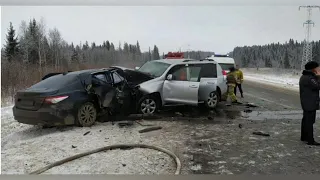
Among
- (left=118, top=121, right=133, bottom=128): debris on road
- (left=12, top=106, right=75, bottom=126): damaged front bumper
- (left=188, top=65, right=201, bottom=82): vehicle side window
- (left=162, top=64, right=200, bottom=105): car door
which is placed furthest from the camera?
(left=188, top=65, right=201, bottom=82): vehicle side window

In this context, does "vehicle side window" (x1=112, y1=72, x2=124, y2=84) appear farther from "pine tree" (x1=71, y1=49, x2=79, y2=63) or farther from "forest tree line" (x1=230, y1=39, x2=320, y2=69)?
"forest tree line" (x1=230, y1=39, x2=320, y2=69)

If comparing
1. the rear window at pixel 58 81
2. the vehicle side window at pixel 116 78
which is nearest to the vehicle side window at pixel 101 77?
the vehicle side window at pixel 116 78

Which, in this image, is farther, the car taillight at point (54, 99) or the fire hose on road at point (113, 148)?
the car taillight at point (54, 99)

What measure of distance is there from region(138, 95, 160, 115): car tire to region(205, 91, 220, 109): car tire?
2.73 feet

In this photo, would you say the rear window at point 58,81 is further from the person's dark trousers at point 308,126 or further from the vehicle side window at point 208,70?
the person's dark trousers at point 308,126

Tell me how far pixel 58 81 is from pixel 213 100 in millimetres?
A: 2333

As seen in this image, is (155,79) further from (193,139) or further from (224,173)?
(224,173)

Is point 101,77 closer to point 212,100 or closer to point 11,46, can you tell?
point 11,46

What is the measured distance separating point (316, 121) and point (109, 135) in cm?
296

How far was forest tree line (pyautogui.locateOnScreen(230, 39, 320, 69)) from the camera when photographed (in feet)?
16.1

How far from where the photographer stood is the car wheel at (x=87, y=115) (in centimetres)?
442

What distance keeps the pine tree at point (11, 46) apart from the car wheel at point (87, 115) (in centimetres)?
116

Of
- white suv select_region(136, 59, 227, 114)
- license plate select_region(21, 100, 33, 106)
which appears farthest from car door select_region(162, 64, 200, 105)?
license plate select_region(21, 100, 33, 106)

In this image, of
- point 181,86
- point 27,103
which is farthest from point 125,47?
point 27,103
